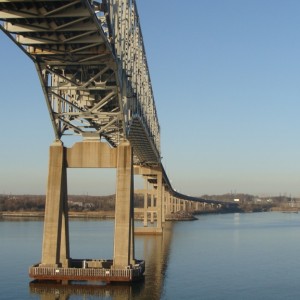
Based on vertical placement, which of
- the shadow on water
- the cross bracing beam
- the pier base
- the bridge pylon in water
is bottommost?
the shadow on water

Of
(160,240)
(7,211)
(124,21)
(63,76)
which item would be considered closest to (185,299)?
(63,76)

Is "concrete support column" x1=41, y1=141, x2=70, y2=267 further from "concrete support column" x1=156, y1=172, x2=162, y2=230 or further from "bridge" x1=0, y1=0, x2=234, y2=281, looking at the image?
"concrete support column" x1=156, y1=172, x2=162, y2=230

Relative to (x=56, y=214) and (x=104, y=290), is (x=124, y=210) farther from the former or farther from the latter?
(x=104, y=290)

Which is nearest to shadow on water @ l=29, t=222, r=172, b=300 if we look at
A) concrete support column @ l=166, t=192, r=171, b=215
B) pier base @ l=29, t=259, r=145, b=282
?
pier base @ l=29, t=259, r=145, b=282

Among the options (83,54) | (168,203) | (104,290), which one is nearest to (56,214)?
(104,290)

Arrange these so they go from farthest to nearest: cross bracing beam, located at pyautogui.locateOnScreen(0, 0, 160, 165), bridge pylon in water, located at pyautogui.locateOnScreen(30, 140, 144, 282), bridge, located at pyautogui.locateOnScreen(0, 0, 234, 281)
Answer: bridge pylon in water, located at pyautogui.locateOnScreen(30, 140, 144, 282) → bridge, located at pyautogui.locateOnScreen(0, 0, 234, 281) → cross bracing beam, located at pyautogui.locateOnScreen(0, 0, 160, 165)

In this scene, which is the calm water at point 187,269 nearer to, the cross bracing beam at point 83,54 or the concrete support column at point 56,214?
the concrete support column at point 56,214
